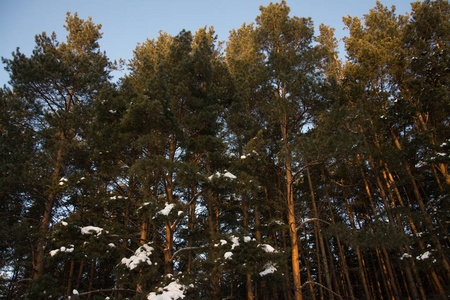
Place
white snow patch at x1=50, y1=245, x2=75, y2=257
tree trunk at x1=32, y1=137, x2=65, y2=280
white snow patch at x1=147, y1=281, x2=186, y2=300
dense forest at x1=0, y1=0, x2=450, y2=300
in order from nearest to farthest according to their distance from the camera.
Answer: white snow patch at x1=147, y1=281, x2=186, y2=300
white snow patch at x1=50, y1=245, x2=75, y2=257
dense forest at x1=0, y1=0, x2=450, y2=300
tree trunk at x1=32, y1=137, x2=65, y2=280

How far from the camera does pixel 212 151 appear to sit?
31.3 feet

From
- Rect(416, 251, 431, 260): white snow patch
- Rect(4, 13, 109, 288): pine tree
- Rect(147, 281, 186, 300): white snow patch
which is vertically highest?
Rect(4, 13, 109, 288): pine tree

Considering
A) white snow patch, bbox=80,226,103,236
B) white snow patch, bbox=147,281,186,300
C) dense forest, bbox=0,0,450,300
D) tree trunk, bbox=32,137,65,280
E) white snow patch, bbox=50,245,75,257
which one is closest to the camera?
white snow patch, bbox=147,281,186,300

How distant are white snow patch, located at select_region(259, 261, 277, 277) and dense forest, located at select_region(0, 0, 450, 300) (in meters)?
0.03

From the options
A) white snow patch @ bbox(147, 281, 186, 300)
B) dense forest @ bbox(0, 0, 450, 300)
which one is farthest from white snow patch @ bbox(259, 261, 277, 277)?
white snow patch @ bbox(147, 281, 186, 300)

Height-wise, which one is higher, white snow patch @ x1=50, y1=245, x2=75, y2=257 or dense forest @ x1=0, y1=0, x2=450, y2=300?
dense forest @ x1=0, y1=0, x2=450, y2=300

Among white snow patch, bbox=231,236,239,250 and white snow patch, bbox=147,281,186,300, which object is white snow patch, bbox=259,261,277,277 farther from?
white snow patch, bbox=147,281,186,300

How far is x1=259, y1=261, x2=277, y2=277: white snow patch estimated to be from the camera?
635cm

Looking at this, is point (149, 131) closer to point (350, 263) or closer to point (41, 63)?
point (41, 63)

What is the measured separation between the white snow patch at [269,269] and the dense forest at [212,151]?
1.3 inches

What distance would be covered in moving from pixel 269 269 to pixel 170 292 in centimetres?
248

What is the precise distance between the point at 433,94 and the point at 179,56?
33.6 feet

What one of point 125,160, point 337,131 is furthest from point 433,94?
point 125,160

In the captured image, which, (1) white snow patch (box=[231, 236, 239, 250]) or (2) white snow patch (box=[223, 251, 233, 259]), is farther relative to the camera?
(1) white snow patch (box=[231, 236, 239, 250])
